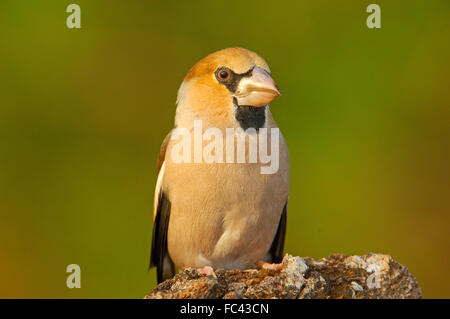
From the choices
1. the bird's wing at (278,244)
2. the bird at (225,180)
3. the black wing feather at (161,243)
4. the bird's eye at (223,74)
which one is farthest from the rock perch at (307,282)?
the bird's eye at (223,74)

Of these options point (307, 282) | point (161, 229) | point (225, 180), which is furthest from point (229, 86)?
point (307, 282)

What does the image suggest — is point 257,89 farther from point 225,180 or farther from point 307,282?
point 307,282

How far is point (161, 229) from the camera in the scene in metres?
3.50

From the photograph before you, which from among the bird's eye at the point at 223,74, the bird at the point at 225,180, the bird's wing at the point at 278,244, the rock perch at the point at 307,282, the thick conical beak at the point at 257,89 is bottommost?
the bird's wing at the point at 278,244

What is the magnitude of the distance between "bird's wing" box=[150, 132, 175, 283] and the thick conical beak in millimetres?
631

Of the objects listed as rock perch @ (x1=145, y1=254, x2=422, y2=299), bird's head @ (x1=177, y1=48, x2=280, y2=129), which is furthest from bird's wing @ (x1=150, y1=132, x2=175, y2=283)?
rock perch @ (x1=145, y1=254, x2=422, y2=299)

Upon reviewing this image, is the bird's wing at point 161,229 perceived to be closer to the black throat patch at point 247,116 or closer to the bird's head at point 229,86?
the bird's head at point 229,86

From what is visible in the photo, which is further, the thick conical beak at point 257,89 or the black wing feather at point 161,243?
the black wing feather at point 161,243

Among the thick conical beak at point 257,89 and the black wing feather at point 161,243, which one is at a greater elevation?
the thick conical beak at point 257,89

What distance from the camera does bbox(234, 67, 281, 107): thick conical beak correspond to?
119 inches

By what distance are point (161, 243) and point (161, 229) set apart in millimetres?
112

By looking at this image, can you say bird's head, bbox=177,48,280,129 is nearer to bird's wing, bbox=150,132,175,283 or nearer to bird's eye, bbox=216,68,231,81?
bird's eye, bbox=216,68,231,81

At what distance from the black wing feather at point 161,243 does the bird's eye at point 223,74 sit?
0.81 metres

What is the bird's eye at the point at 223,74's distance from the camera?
10.6ft
